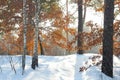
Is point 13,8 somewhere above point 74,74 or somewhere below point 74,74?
above

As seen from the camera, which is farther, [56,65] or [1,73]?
[56,65]

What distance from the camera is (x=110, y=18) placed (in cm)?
1348

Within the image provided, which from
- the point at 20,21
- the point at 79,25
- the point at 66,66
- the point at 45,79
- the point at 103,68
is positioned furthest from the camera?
the point at 20,21

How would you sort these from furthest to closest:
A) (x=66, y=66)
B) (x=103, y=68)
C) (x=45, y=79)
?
(x=66, y=66), (x=103, y=68), (x=45, y=79)

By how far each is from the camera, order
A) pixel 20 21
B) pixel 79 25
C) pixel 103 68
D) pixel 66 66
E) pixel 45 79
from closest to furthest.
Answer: pixel 45 79 < pixel 103 68 < pixel 66 66 < pixel 79 25 < pixel 20 21

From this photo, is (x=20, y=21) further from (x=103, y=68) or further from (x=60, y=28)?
(x=103, y=68)

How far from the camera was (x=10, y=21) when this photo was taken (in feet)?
75.3

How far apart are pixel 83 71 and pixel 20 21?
10.0 metres

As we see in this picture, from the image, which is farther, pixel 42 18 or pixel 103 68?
pixel 42 18

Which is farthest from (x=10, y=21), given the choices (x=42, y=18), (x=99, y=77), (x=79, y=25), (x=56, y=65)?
(x=99, y=77)

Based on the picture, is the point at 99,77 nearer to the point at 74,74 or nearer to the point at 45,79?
the point at 74,74

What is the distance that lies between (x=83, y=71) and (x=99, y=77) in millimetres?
1407

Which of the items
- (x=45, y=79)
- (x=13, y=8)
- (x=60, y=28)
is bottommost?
(x=45, y=79)

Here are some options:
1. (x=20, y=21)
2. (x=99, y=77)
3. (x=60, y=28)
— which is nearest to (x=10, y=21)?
(x=20, y=21)
